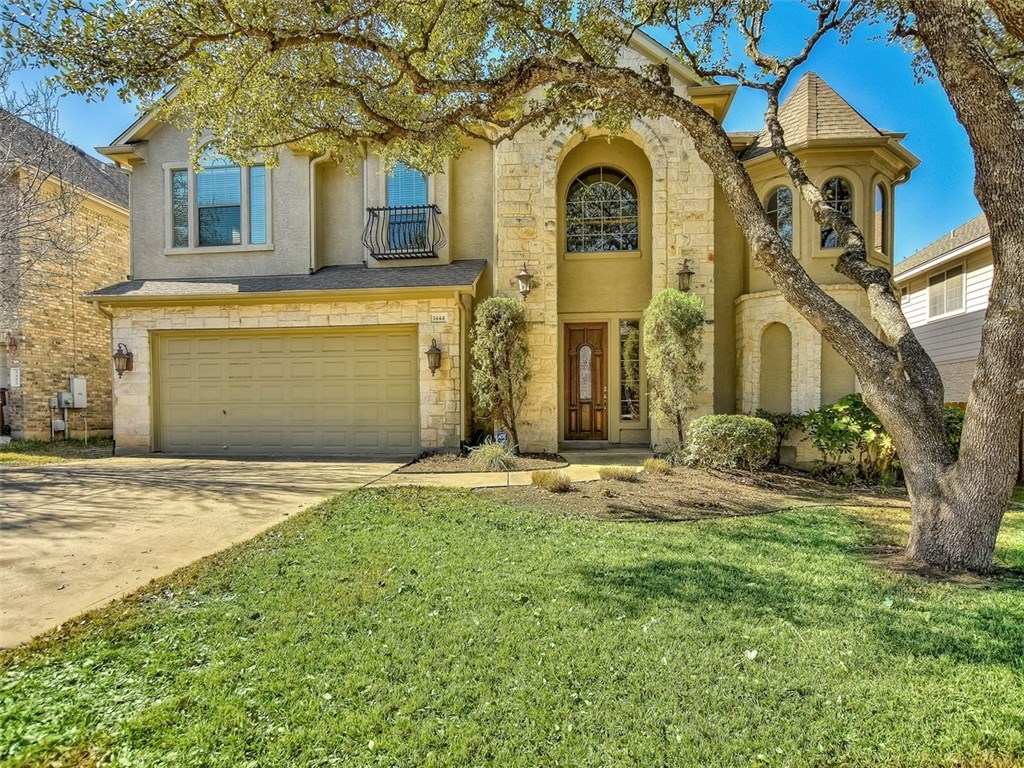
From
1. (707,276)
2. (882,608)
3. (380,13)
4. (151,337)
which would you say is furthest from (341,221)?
(882,608)

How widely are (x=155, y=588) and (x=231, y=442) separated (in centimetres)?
763

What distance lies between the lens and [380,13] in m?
6.16

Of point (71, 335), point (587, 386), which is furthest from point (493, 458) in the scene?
point (71, 335)

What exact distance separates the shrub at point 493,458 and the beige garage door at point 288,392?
72.9 inches

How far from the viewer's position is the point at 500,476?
779 cm

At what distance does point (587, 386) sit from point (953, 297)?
38.5 feet

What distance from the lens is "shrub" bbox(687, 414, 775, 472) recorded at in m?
7.68

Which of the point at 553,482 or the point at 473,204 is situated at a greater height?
the point at 473,204

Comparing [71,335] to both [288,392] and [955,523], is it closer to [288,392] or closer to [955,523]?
[288,392]

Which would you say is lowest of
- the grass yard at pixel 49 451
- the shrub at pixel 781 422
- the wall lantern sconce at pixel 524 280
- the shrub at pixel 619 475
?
the grass yard at pixel 49 451

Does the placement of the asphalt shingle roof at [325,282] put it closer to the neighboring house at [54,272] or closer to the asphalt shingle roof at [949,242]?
the neighboring house at [54,272]

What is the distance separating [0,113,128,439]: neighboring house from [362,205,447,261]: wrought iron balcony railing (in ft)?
16.3

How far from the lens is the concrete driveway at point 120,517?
362 centimetres

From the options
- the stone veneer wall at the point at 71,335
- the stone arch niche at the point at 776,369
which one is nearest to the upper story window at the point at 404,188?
the stone veneer wall at the point at 71,335
